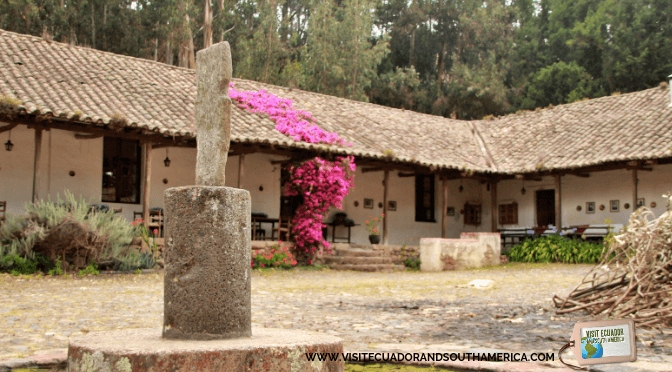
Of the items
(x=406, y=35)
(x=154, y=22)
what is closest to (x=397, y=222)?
(x=154, y=22)

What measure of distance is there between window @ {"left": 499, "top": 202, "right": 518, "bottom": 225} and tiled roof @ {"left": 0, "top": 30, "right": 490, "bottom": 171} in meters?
2.18

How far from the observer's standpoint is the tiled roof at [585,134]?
15.2 meters

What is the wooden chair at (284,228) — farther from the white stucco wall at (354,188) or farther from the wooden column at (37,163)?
A: the wooden column at (37,163)

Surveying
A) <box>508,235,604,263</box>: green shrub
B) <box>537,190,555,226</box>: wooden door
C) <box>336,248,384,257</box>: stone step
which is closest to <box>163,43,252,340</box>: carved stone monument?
<box>336,248,384,257</box>: stone step

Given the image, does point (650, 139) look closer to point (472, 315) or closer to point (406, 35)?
point (472, 315)

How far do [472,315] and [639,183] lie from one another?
1241 centimetres

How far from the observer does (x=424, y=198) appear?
19312mm

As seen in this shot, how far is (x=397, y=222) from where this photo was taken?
18188 mm

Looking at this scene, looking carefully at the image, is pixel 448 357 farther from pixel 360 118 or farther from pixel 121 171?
pixel 360 118

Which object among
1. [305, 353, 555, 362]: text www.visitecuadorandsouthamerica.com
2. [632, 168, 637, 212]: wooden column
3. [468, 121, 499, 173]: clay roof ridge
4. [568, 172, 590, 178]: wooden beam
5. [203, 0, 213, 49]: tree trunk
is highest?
[203, 0, 213, 49]: tree trunk

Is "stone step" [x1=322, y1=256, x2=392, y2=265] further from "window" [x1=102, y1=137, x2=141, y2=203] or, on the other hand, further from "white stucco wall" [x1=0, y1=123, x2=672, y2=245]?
Answer: "window" [x1=102, y1=137, x2=141, y2=203]

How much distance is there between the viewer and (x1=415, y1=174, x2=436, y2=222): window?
62.6ft

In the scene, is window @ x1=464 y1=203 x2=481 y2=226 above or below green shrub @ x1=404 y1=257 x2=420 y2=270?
above

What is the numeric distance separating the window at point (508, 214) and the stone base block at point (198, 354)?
17.2 metres
